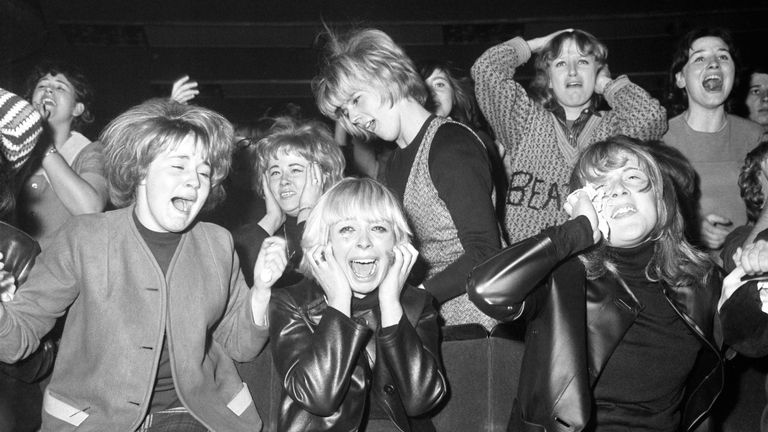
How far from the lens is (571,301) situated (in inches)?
87.0

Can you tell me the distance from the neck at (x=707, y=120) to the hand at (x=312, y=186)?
1.59 m

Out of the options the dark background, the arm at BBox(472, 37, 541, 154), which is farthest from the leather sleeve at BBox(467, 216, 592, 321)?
the dark background

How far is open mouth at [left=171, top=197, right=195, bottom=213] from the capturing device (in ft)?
7.51

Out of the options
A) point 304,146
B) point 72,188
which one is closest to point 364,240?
point 304,146

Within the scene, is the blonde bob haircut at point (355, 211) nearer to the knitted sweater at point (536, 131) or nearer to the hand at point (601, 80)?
the knitted sweater at point (536, 131)

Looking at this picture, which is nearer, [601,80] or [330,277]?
[330,277]

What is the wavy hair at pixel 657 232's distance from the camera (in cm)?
236

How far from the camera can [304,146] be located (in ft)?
10.9

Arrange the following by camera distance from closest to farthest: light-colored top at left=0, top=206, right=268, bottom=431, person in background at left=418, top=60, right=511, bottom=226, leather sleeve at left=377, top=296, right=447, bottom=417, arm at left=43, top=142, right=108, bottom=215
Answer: light-colored top at left=0, top=206, right=268, bottom=431, leather sleeve at left=377, top=296, right=447, bottom=417, arm at left=43, top=142, right=108, bottom=215, person in background at left=418, top=60, right=511, bottom=226

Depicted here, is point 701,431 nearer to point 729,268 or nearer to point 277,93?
point 729,268

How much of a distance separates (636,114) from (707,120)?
62 centimetres

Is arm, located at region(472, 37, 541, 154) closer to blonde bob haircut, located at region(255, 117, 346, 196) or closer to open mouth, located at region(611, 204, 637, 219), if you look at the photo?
blonde bob haircut, located at region(255, 117, 346, 196)

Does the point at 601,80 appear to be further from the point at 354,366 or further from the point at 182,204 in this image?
the point at 182,204

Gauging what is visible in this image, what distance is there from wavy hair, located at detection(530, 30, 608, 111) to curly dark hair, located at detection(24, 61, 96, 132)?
6.47 ft
